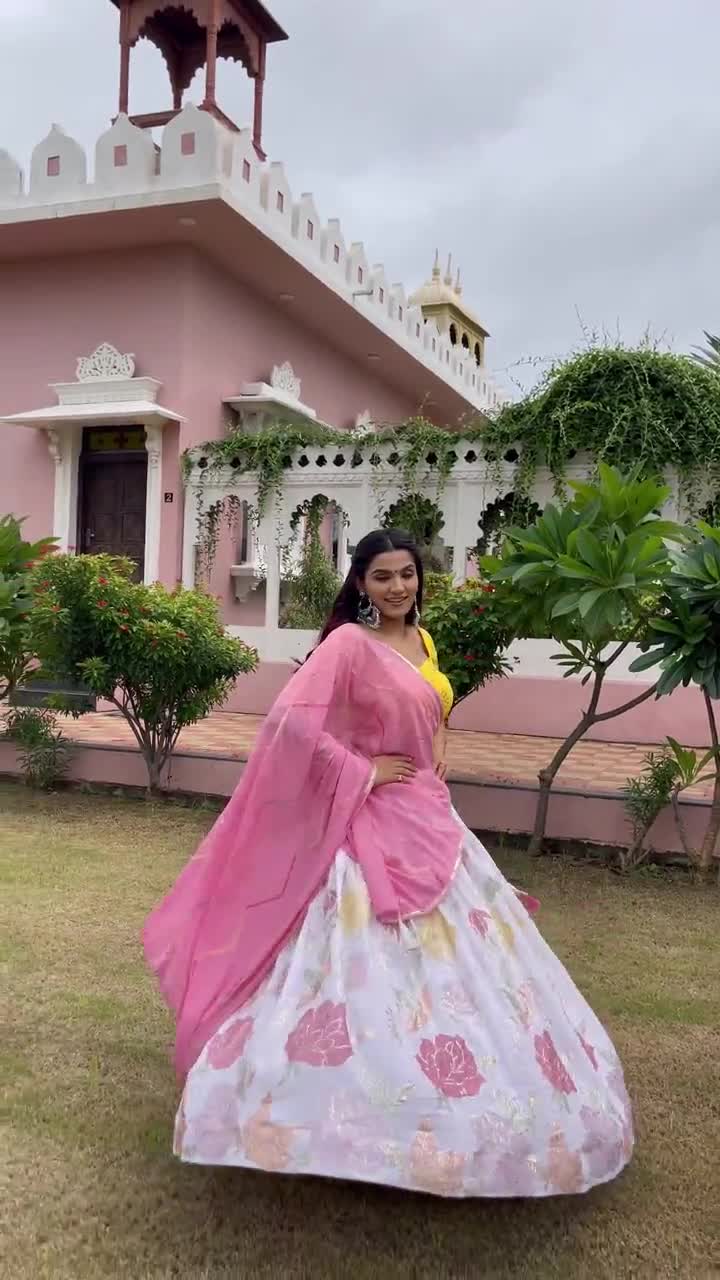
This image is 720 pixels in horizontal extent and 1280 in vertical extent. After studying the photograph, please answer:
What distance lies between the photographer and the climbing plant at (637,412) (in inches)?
291

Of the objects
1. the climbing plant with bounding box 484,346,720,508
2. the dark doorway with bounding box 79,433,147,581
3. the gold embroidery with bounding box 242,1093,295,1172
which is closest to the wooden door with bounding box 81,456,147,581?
the dark doorway with bounding box 79,433,147,581

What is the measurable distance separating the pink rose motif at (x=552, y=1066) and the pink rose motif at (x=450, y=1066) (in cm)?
15

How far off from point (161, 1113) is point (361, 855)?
2.91 ft

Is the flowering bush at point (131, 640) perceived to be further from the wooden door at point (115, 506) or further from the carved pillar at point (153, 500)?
the wooden door at point (115, 506)

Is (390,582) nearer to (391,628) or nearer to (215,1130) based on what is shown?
(391,628)

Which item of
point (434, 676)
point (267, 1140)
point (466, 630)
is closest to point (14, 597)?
point (466, 630)

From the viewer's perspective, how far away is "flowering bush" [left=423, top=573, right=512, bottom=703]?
5.10 m

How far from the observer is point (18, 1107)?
2.46 metres

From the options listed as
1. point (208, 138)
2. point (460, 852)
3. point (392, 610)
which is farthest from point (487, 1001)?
point (208, 138)

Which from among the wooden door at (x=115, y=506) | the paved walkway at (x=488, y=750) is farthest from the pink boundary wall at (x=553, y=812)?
the wooden door at (x=115, y=506)

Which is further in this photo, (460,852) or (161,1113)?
(161,1113)

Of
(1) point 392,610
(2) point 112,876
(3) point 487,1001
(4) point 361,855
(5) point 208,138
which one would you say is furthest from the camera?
(5) point 208,138

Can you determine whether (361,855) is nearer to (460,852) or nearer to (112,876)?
(460,852)

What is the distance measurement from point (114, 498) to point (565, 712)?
4.39 meters
